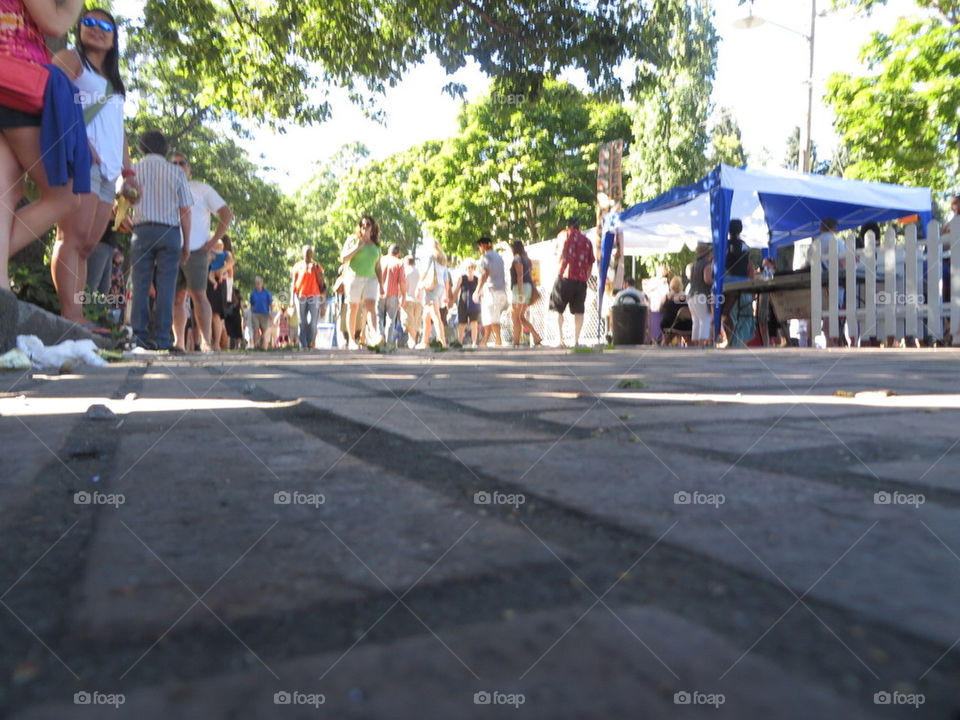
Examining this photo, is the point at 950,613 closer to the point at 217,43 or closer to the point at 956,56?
the point at 217,43

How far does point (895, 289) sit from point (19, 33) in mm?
9305

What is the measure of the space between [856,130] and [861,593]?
17.6m

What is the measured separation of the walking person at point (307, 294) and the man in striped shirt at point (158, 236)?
270 inches

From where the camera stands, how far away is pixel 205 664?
30.0 inches

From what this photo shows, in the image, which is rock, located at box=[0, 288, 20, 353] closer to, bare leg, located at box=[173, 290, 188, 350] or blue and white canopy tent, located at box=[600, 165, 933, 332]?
bare leg, located at box=[173, 290, 188, 350]

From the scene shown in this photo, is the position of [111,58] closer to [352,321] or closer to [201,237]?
[201,237]

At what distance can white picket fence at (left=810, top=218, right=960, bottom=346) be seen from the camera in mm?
9812

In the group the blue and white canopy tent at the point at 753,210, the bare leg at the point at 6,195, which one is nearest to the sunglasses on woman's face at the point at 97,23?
the bare leg at the point at 6,195

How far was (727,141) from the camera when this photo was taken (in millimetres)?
48469

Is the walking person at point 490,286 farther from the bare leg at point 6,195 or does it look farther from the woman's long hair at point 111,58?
the bare leg at point 6,195

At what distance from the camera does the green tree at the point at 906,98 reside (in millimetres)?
15094

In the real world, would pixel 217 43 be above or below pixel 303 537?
above

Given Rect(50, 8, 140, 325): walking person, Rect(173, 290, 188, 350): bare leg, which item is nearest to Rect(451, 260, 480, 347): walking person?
Rect(173, 290, 188, 350): bare leg

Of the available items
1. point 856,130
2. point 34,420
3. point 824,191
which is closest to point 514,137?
point 856,130
